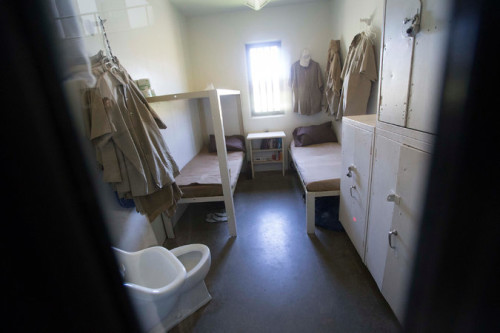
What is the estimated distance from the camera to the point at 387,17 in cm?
103

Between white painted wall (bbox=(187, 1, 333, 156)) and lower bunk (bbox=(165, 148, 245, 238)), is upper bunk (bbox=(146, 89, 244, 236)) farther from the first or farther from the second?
white painted wall (bbox=(187, 1, 333, 156))

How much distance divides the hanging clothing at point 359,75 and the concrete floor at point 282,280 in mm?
1225

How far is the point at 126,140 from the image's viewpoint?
1.20m

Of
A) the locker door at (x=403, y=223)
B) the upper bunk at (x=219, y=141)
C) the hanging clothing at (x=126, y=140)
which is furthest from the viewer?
the upper bunk at (x=219, y=141)

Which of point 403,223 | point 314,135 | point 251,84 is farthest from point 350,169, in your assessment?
point 251,84

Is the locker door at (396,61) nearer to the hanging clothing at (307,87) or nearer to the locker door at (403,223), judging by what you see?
the locker door at (403,223)

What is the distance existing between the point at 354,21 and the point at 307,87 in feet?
3.18

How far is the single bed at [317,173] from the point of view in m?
1.84

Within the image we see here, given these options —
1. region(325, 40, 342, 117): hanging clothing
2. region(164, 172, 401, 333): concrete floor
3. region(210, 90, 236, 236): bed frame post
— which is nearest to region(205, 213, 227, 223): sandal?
region(164, 172, 401, 333): concrete floor

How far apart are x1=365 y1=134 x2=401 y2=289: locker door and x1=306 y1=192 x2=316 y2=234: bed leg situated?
57 centimetres

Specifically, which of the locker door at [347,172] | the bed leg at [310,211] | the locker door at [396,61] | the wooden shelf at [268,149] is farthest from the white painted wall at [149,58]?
the locker door at [347,172]

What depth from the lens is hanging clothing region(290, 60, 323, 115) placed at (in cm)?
317

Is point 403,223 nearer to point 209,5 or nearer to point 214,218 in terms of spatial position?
point 214,218

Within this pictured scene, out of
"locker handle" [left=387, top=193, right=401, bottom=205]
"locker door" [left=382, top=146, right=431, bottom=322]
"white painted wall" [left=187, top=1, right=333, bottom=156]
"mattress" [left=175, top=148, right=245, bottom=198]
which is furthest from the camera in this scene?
"white painted wall" [left=187, top=1, right=333, bottom=156]
